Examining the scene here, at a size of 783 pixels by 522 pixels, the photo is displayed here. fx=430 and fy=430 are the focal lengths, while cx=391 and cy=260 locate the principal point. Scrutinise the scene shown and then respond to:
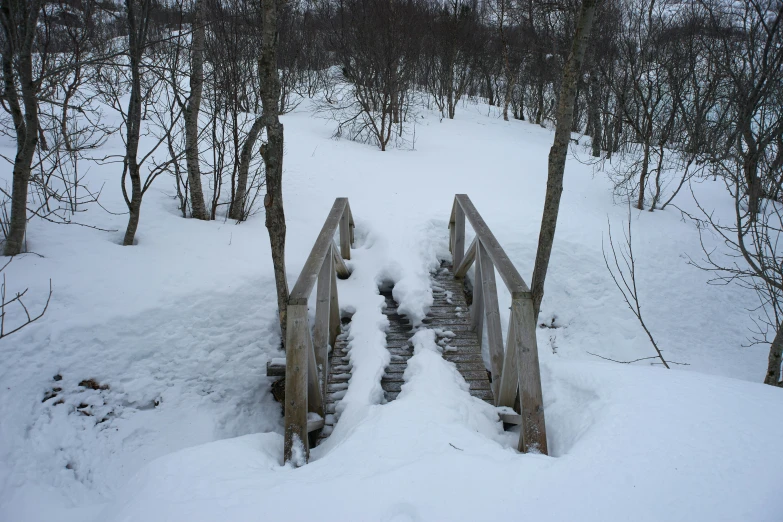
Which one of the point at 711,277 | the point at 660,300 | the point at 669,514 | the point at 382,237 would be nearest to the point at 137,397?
the point at 382,237

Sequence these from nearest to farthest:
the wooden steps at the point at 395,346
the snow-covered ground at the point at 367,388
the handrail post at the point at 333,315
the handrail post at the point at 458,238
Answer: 1. the snow-covered ground at the point at 367,388
2. the wooden steps at the point at 395,346
3. the handrail post at the point at 333,315
4. the handrail post at the point at 458,238

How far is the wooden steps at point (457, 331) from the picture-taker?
3.44m

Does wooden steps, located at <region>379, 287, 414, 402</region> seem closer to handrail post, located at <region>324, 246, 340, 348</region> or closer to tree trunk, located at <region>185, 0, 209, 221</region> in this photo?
handrail post, located at <region>324, 246, 340, 348</region>

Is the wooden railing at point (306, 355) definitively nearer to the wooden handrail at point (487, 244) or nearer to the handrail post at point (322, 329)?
the handrail post at point (322, 329)

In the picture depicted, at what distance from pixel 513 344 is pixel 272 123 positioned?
7.43ft

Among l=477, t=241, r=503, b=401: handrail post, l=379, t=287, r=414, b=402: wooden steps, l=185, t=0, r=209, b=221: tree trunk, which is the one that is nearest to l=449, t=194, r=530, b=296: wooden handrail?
l=477, t=241, r=503, b=401: handrail post

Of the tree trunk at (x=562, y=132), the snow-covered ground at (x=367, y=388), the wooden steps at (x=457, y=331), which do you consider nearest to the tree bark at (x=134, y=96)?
the snow-covered ground at (x=367, y=388)

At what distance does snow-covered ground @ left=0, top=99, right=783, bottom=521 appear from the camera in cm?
165

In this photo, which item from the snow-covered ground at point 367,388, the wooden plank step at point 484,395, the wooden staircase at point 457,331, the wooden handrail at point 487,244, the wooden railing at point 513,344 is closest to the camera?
the snow-covered ground at point 367,388

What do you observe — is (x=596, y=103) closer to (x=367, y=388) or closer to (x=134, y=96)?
(x=134, y=96)

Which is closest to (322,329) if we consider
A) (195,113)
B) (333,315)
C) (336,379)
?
(336,379)

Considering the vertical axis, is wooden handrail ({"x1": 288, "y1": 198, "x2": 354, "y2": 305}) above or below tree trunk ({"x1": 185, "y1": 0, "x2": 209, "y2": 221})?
below

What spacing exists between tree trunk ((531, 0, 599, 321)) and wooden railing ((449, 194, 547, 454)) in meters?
0.42

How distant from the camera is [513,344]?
9.12ft
